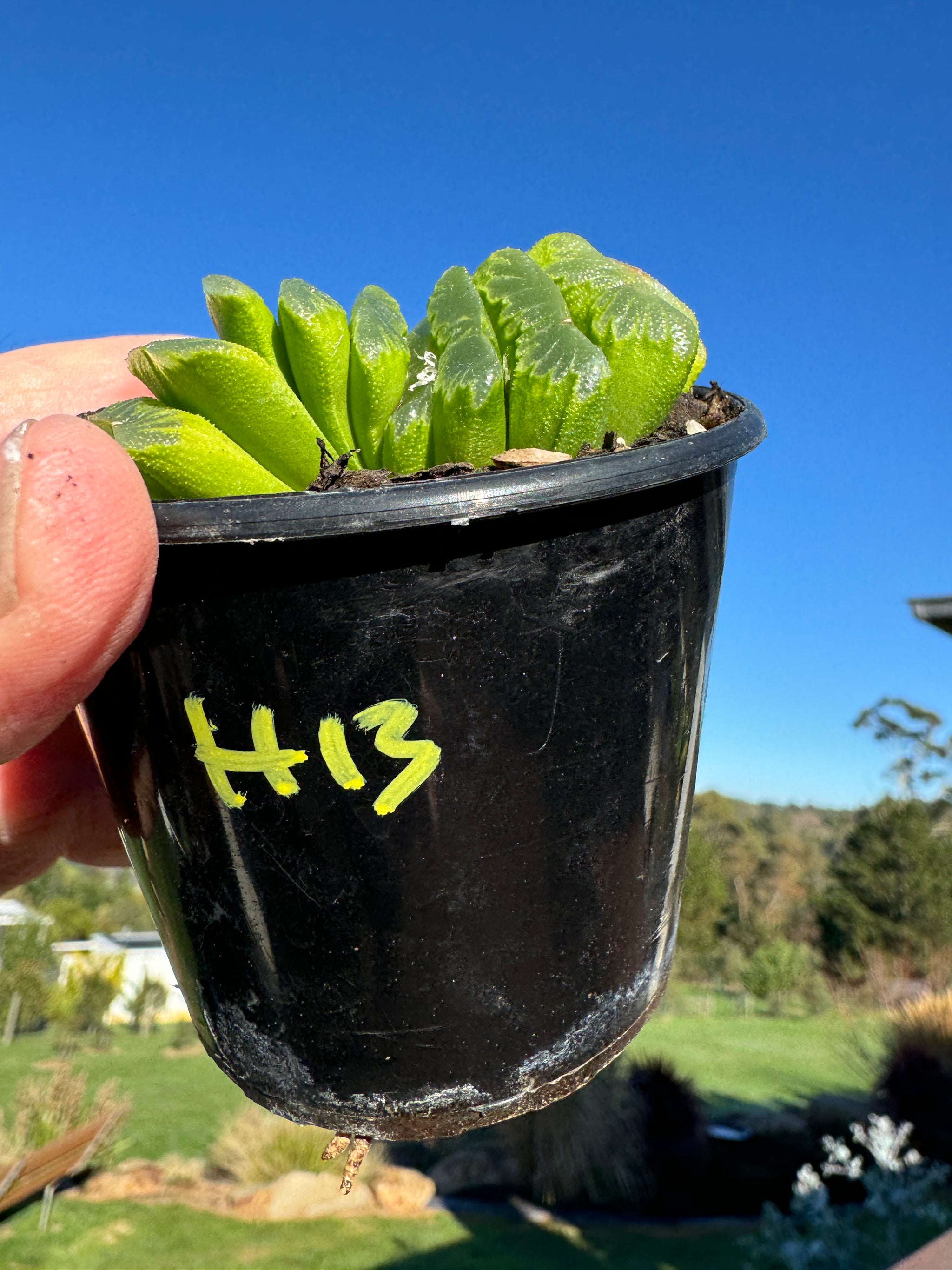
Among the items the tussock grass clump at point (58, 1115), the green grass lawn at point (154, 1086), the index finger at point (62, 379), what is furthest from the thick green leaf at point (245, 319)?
the green grass lawn at point (154, 1086)

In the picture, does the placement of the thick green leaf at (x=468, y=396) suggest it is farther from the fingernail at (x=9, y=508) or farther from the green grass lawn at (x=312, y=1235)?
the green grass lawn at (x=312, y=1235)

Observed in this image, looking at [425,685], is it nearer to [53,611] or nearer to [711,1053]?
[53,611]

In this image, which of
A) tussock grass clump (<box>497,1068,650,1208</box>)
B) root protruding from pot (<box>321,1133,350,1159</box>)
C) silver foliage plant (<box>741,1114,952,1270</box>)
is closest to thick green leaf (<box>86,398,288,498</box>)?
root protruding from pot (<box>321,1133,350,1159</box>)

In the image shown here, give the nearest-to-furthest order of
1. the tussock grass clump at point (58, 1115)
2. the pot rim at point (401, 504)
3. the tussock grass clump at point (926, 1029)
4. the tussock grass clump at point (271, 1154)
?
the pot rim at point (401, 504) < the tussock grass clump at point (926, 1029) < the tussock grass clump at point (58, 1115) < the tussock grass clump at point (271, 1154)

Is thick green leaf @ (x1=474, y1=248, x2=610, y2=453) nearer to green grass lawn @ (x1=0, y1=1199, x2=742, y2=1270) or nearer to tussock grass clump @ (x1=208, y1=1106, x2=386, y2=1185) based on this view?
green grass lawn @ (x1=0, y1=1199, x2=742, y2=1270)

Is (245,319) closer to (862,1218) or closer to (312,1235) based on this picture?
(312,1235)
